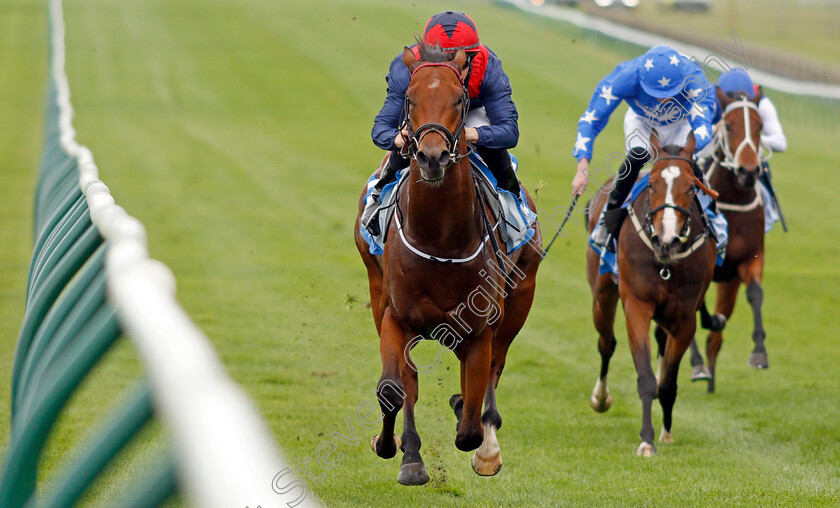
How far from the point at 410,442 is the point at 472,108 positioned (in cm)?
180

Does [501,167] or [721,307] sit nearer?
Answer: [501,167]

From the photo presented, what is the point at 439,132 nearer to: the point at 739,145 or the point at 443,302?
the point at 443,302

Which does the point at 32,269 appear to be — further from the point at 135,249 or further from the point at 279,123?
the point at 279,123

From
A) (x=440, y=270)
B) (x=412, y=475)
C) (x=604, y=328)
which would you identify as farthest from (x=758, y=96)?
(x=412, y=475)

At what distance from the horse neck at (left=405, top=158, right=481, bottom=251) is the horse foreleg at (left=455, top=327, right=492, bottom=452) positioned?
0.57 meters

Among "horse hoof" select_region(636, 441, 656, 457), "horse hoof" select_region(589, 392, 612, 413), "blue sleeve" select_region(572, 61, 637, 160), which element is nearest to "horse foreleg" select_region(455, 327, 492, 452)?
"horse hoof" select_region(636, 441, 656, 457)

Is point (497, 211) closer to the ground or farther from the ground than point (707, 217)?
farther from the ground

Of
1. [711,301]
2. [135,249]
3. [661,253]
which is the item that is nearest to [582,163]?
[661,253]

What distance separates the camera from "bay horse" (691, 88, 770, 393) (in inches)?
349

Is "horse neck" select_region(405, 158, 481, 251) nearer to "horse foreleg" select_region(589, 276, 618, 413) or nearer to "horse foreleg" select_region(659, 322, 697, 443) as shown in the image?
"horse foreleg" select_region(659, 322, 697, 443)

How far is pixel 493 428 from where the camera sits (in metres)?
5.84

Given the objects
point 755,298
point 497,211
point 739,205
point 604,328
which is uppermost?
point 497,211

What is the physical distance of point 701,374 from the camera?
30.6 ft

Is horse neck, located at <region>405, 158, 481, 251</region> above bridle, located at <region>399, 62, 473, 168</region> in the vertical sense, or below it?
below
